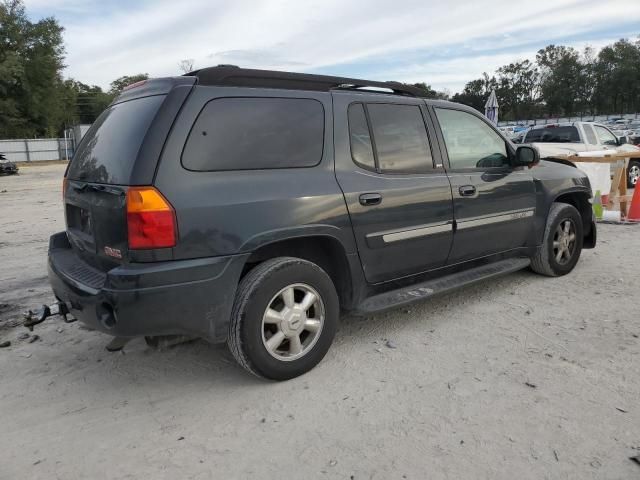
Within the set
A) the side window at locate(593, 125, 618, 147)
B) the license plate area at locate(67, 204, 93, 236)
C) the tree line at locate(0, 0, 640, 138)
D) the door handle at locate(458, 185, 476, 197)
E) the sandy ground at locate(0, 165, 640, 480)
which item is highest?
the tree line at locate(0, 0, 640, 138)

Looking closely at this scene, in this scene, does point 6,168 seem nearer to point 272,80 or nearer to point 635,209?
point 635,209

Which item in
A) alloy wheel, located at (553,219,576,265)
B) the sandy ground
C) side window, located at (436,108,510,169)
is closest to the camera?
the sandy ground

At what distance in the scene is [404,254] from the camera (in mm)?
3834

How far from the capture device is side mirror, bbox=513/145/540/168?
15.4ft

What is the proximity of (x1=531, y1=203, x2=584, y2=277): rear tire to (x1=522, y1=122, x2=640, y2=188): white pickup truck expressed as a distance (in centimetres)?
640

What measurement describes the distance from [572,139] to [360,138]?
1012 cm

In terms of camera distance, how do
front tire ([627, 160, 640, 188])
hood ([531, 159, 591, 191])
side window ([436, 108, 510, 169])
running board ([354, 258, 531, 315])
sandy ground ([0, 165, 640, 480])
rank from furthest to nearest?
front tire ([627, 160, 640, 188]) < hood ([531, 159, 591, 191]) < side window ([436, 108, 510, 169]) < running board ([354, 258, 531, 315]) < sandy ground ([0, 165, 640, 480])

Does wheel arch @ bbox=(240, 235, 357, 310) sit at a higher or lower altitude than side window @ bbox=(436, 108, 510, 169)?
lower

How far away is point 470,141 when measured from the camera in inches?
179

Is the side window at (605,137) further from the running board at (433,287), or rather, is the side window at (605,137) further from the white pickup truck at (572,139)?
the running board at (433,287)

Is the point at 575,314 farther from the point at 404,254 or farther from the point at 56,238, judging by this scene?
the point at 56,238

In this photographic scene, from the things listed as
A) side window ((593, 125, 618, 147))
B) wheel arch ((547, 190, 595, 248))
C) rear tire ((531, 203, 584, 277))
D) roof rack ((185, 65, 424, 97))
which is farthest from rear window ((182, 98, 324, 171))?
side window ((593, 125, 618, 147))

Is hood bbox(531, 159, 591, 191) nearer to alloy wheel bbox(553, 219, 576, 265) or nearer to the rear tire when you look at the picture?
the rear tire

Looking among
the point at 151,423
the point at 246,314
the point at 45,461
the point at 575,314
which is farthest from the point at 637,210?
the point at 45,461
